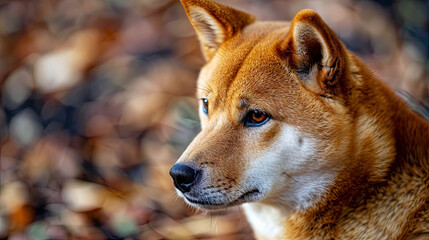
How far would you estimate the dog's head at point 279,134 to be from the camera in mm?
2441

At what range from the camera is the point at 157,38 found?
5.30 metres

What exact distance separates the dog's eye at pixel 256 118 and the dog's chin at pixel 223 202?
346 mm

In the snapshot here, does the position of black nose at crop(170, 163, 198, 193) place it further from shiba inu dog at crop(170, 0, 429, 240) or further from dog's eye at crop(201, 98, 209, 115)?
dog's eye at crop(201, 98, 209, 115)

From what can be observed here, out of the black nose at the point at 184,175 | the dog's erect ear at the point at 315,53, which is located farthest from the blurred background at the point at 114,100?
the dog's erect ear at the point at 315,53

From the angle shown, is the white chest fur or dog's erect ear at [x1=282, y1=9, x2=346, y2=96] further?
the white chest fur

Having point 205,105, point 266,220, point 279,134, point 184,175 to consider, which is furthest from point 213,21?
point 266,220

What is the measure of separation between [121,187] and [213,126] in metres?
2.05

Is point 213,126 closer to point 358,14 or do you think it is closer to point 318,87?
point 318,87

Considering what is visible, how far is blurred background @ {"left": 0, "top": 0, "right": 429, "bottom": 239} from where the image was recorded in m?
4.16

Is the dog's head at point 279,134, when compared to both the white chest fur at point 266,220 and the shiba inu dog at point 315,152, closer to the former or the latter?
the shiba inu dog at point 315,152

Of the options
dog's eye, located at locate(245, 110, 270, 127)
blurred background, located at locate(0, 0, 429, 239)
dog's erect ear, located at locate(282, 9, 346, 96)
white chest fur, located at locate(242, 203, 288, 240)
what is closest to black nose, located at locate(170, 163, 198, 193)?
dog's eye, located at locate(245, 110, 270, 127)

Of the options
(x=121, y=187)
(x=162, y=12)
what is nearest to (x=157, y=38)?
(x=162, y=12)

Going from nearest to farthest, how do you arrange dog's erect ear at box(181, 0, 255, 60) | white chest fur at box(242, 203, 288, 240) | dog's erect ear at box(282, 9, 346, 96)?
dog's erect ear at box(282, 9, 346, 96), white chest fur at box(242, 203, 288, 240), dog's erect ear at box(181, 0, 255, 60)

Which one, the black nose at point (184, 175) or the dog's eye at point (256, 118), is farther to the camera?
the dog's eye at point (256, 118)
